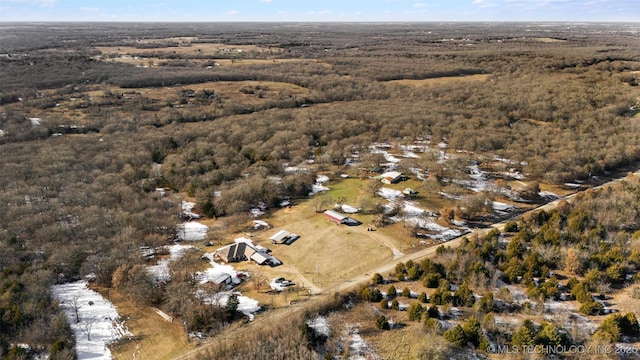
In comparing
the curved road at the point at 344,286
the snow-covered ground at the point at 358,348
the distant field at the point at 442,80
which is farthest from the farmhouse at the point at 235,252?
the distant field at the point at 442,80

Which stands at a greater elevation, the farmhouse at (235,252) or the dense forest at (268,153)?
the dense forest at (268,153)

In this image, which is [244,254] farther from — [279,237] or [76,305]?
[76,305]

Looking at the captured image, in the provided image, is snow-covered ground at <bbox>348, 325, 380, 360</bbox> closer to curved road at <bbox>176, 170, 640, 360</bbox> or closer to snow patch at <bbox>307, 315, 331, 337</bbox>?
snow patch at <bbox>307, 315, 331, 337</bbox>

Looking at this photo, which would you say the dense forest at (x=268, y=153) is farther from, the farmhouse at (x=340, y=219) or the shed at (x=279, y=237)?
the farmhouse at (x=340, y=219)

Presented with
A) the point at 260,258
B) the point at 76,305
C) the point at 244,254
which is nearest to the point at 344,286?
the point at 260,258

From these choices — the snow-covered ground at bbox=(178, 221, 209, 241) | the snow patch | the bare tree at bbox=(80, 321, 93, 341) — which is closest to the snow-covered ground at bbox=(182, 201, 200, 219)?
the snow-covered ground at bbox=(178, 221, 209, 241)

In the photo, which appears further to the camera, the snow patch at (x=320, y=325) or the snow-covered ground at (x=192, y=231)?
the snow-covered ground at (x=192, y=231)

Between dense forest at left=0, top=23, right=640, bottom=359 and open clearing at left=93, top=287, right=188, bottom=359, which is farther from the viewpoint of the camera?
dense forest at left=0, top=23, right=640, bottom=359
